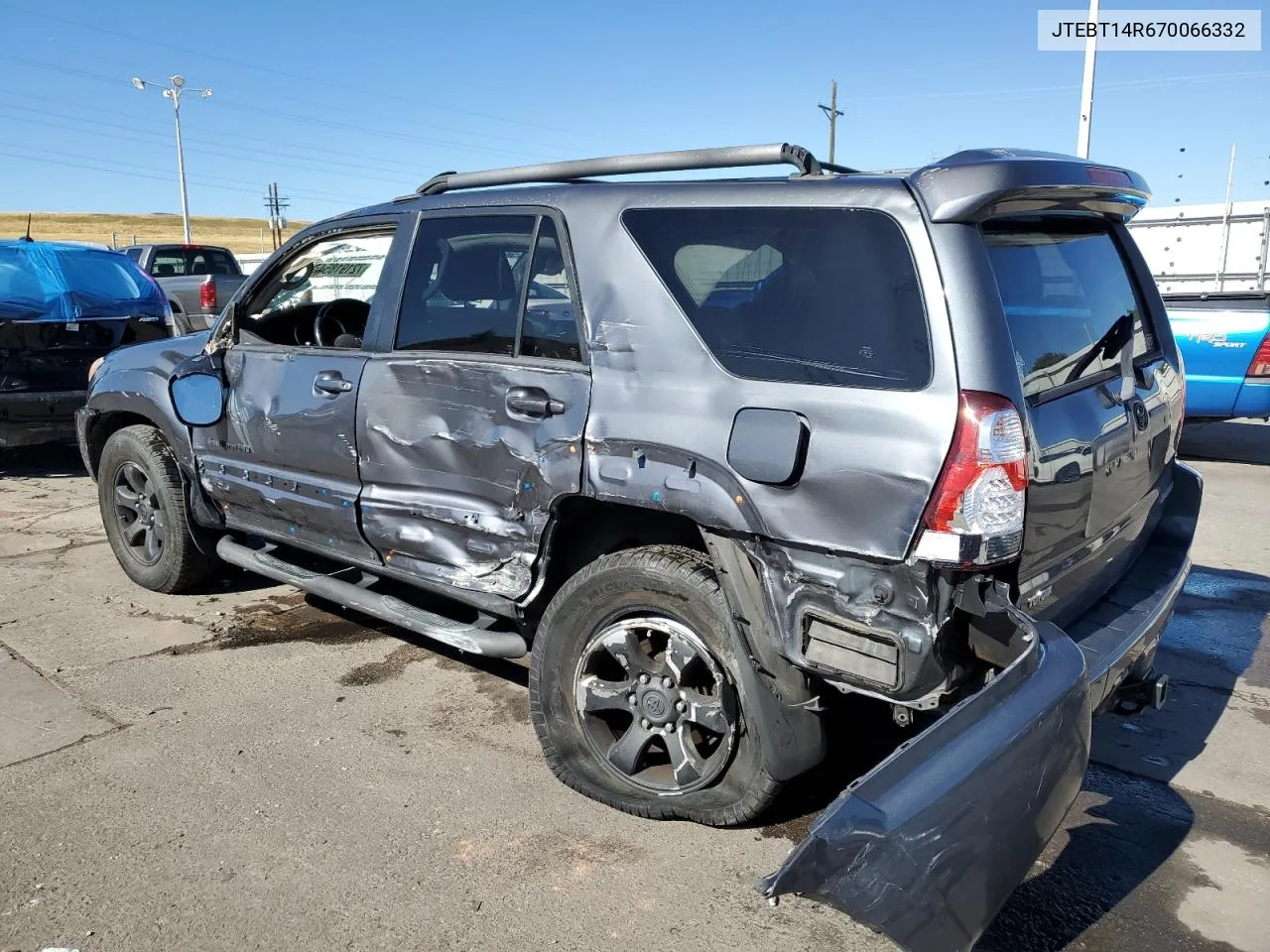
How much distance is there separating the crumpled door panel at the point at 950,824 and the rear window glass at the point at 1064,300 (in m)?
0.89

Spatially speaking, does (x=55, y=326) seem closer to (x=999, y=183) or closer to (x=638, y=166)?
(x=638, y=166)

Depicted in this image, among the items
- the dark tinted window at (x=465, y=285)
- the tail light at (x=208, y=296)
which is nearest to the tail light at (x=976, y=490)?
the dark tinted window at (x=465, y=285)

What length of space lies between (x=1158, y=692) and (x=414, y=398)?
8.58 ft

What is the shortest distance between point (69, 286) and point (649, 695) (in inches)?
285

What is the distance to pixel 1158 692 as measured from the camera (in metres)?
3.03

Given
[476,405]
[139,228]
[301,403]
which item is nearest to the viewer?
[476,405]

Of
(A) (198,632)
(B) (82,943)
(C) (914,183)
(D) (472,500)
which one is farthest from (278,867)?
(C) (914,183)

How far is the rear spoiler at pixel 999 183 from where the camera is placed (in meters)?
2.52

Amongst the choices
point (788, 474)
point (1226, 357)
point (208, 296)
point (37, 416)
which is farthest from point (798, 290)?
point (208, 296)

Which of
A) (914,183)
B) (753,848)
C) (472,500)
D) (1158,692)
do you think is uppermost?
(914,183)

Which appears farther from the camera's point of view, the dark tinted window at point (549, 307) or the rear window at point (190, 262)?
Answer: the rear window at point (190, 262)

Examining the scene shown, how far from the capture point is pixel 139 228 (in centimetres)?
7181

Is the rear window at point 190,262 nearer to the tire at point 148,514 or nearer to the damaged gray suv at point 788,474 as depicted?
the tire at point 148,514

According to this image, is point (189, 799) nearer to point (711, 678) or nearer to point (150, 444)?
point (711, 678)
